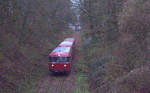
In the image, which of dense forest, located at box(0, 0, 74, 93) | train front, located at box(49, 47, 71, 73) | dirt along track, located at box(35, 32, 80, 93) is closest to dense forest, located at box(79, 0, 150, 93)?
dirt along track, located at box(35, 32, 80, 93)

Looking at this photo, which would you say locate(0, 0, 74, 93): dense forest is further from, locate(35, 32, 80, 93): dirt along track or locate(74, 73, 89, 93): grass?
locate(74, 73, 89, 93): grass

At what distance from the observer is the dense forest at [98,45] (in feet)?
36.4

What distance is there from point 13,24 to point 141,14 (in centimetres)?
1023

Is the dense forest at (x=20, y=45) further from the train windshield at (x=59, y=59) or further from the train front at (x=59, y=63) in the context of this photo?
the train windshield at (x=59, y=59)

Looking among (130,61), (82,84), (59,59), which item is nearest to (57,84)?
(82,84)

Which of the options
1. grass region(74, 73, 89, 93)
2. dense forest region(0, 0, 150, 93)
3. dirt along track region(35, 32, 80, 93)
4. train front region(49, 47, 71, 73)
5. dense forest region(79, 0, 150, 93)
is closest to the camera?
dense forest region(79, 0, 150, 93)

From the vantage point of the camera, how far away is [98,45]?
2002 centimetres

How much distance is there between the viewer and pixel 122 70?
459 inches

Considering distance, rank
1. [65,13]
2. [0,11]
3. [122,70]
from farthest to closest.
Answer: [65,13], [0,11], [122,70]

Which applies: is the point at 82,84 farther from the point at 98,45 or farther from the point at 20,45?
the point at 20,45

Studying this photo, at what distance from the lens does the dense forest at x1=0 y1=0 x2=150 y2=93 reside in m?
11.1

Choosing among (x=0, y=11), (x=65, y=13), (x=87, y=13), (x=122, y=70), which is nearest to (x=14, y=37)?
(x=0, y=11)

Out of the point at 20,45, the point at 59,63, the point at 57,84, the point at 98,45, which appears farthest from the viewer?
the point at 98,45

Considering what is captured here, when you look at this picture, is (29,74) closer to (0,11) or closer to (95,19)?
(0,11)
